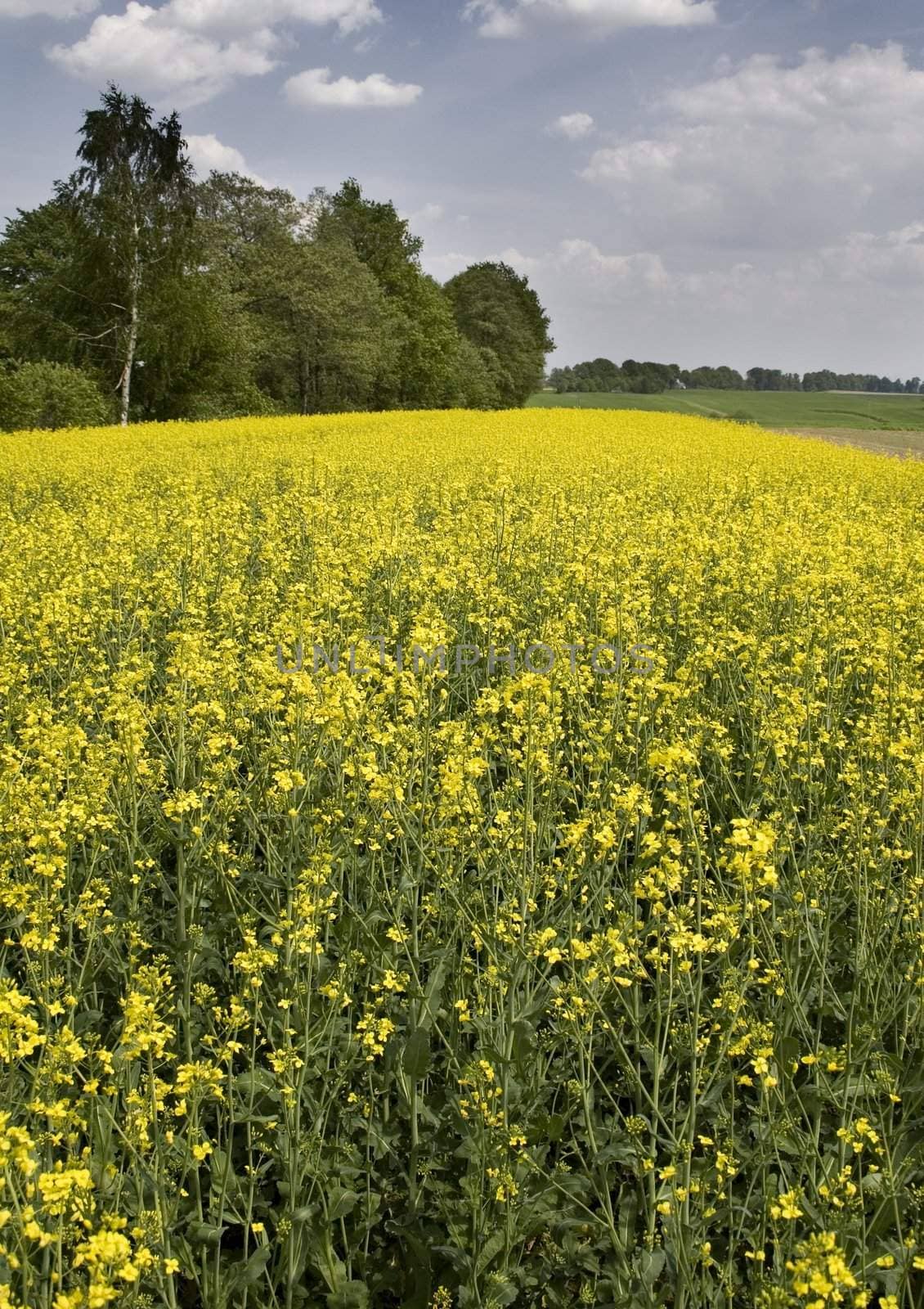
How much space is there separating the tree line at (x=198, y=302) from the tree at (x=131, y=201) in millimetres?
48

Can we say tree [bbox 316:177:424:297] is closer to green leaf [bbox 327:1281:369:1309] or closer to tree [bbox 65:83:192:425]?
tree [bbox 65:83:192:425]

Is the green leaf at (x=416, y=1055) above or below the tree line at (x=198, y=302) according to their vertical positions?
below

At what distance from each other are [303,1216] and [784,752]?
237 cm

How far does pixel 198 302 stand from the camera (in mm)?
31406

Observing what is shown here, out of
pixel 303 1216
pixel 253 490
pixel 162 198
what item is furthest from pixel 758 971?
pixel 162 198

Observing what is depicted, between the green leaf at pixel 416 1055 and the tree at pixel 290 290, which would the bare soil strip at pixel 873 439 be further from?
the green leaf at pixel 416 1055

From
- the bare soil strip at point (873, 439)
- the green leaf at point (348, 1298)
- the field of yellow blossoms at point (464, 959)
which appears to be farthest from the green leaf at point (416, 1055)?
the bare soil strip at point (873, 439)

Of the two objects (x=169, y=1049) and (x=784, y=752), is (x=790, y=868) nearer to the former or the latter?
(x=784, y=752)

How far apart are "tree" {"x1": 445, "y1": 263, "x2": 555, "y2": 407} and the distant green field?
319 cm

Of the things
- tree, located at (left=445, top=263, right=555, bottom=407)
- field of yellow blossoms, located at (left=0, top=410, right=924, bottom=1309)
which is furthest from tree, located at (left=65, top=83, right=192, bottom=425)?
tree, located at (left=445, top=263, right=555, bottom=407)

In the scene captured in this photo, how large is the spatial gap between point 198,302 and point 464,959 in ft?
106

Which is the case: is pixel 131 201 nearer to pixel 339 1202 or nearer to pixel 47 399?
pixel 47 399

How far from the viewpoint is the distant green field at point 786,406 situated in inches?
2272

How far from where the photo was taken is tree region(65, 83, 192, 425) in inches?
1187
